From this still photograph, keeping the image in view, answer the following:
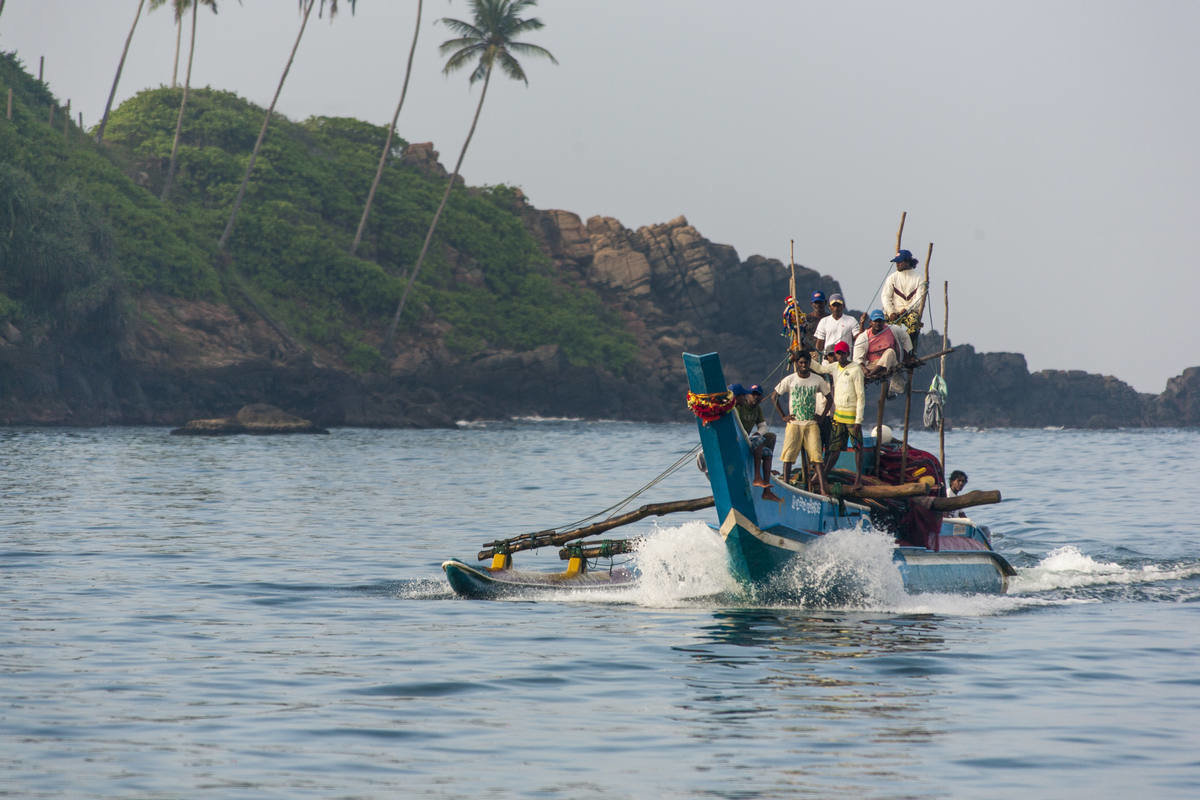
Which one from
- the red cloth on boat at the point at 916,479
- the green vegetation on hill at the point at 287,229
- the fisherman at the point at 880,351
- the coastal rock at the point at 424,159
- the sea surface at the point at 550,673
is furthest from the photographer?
the coastal rock at the point at 424,159

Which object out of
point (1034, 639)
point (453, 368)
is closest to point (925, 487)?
point (1034, 639)

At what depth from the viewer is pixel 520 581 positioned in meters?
17.5

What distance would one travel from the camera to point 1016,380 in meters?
121

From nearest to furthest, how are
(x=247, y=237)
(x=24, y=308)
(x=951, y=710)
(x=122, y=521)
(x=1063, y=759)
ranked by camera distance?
1. (x=1063, y=759)
2. (x=951, y=710)
3. (x=122, y=521)
4. (x=24, y=308)
5. (x=247, y=237)

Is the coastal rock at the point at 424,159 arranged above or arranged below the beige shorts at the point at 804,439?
above

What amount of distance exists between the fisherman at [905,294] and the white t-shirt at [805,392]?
8.09ft

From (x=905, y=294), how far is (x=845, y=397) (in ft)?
8.29

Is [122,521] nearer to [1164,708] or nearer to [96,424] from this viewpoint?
[1164,708]

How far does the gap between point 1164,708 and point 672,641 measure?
483 centimetres

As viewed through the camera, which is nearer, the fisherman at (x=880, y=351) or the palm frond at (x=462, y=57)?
the fisherman at (x=880, y=351)

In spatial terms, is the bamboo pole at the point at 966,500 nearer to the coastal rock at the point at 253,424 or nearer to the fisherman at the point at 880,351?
the fisherman at the point at 880,351

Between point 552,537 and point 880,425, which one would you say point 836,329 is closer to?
point 880,425

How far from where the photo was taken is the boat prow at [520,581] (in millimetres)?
16984

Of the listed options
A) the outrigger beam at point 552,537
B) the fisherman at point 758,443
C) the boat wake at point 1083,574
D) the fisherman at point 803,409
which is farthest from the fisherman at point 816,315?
the boat wake at point 1083,574
